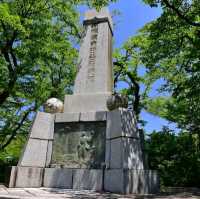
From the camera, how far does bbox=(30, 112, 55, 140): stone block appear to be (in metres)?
8.50

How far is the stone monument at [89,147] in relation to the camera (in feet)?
24.2

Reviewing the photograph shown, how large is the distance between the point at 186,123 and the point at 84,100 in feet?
28.2

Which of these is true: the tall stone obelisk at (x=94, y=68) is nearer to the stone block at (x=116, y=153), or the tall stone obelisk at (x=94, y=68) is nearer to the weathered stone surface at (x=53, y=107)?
the weathered stone surface at (x=53, y=107)

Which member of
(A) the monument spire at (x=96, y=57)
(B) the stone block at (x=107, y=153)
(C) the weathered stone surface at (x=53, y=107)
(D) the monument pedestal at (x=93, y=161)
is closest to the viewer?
(D) the monument pedestal at (x=93, y=161)

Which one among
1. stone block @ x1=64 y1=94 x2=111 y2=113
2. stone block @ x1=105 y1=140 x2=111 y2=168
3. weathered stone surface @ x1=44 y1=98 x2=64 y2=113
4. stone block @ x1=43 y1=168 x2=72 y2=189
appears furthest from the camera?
weathered stone surface @ x1=44 y1=98 x2=64 y2=113

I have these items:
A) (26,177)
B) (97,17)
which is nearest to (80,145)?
(26,177)

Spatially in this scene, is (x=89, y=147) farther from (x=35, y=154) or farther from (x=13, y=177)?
(x=13, y=177)

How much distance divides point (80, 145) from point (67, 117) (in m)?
1.04

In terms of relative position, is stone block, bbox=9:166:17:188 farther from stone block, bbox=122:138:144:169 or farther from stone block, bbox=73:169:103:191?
stone block, bbox=122:138:144:169

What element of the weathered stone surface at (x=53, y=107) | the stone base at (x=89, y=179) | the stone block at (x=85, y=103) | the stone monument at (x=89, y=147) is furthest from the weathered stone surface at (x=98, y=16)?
the stone base at (x=89, y=179)

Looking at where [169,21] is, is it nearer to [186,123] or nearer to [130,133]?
[130,133]

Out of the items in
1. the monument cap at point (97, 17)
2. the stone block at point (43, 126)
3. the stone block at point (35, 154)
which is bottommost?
the stone block at point (35, 154)

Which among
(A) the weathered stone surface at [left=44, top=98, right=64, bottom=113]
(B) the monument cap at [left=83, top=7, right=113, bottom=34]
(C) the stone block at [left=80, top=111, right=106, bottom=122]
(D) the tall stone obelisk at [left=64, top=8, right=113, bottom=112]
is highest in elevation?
(B) the monument cap at [left=83, top=7, right=113, bottom=34]

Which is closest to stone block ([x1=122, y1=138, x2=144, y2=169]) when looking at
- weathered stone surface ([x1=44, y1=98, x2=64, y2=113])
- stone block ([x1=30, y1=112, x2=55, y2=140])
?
stone block ([x1=30, y1=112, x2=55, y2=140])
